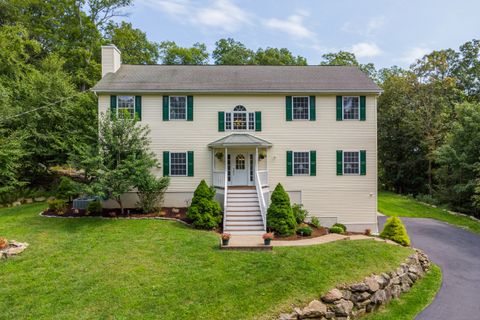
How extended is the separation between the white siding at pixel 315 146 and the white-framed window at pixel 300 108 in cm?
31

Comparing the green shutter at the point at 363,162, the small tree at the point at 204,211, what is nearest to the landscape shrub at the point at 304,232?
the small tree at the point at 204,211

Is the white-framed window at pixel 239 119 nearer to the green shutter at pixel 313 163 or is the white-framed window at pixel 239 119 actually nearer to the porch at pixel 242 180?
the porch at pixel 242 180

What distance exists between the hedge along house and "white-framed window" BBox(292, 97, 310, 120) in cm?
5

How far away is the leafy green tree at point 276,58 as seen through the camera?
3359cm

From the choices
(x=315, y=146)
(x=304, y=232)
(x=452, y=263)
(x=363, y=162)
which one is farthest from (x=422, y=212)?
(x=304, y=232)

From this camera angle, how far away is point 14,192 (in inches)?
664

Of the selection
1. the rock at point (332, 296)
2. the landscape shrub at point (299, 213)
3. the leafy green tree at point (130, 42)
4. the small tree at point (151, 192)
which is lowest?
the rock at point (332, 296)

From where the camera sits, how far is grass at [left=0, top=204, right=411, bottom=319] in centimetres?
654

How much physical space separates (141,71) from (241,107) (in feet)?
20.2

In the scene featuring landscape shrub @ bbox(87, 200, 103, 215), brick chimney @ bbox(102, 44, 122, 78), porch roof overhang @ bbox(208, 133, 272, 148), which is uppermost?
brick chimney @ bbox(102, 44, 122, 78)

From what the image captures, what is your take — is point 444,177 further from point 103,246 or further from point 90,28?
point 90,28

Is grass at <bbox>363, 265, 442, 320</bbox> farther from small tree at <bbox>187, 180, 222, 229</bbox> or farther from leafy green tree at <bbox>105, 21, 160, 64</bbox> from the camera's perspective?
leafy green tree at <bbox>105, 21, 160, 64</bbox>

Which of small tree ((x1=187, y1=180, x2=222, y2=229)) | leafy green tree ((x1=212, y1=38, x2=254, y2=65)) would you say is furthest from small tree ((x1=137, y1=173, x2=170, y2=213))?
leafy green tree ((x1=212, y1=38, x2=254, y2=65))

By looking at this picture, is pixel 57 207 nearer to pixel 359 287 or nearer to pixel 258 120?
pixel 258 120
